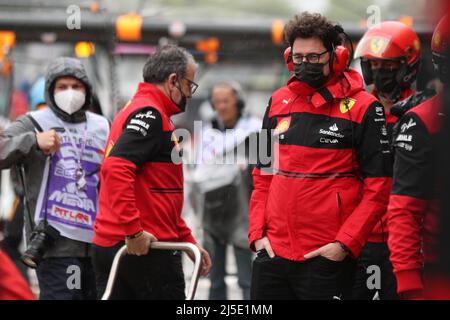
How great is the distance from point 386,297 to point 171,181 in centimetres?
145

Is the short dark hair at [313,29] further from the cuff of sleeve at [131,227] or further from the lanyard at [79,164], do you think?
the lanyard at [79,164]

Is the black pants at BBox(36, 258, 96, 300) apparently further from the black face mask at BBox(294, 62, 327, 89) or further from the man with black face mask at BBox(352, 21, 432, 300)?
the black face mask at BBox(294, 62, 327, 89)

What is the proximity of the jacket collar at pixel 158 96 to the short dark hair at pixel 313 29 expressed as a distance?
84 cm

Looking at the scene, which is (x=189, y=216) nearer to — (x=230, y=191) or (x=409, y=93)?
(x=230, y=191)

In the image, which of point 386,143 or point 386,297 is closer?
point 386,143

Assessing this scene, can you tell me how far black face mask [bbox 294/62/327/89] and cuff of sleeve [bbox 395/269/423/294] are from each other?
1.19m

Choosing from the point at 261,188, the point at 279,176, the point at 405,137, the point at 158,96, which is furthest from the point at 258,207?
the point at 405,137

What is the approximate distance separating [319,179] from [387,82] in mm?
1405

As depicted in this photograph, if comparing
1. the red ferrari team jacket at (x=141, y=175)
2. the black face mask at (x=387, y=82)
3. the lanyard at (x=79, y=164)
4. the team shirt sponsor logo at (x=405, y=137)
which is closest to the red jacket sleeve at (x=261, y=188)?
the red ferrari team jacket at (x=141, y=175)

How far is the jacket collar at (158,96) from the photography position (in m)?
5.33

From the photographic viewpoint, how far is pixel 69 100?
6117 millimetres

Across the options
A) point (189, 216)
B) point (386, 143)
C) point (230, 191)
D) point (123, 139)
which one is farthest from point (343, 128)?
point (189, 216)

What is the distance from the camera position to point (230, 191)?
8398 mm

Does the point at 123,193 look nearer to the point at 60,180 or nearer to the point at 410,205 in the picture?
the point at 60,180
